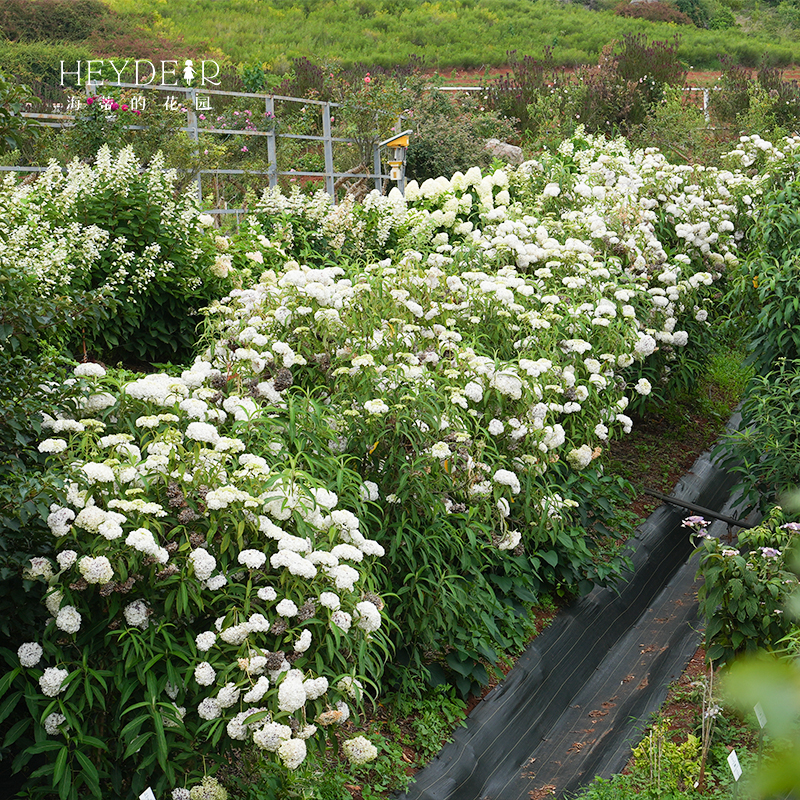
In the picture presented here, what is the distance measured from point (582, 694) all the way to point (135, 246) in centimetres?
375

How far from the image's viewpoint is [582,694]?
4.41 metres

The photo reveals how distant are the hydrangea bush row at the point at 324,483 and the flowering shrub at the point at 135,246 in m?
0.25

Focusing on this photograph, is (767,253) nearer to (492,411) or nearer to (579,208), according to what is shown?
(579,208)

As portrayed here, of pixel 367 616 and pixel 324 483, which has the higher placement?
pixel 324 483

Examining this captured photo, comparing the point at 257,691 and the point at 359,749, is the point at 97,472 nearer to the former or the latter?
the point at 257,691

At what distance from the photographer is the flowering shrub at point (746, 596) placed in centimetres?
353

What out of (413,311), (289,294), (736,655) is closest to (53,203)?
(289,294)

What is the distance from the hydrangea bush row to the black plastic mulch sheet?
25cm

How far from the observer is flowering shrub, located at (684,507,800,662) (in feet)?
11.6

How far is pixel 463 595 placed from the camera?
11.9 ft

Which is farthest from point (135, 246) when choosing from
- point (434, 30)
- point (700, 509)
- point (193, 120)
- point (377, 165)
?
point (434, 30)

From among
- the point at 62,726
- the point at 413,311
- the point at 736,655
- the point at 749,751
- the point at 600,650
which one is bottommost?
the point at 600,650

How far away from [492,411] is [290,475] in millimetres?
1569

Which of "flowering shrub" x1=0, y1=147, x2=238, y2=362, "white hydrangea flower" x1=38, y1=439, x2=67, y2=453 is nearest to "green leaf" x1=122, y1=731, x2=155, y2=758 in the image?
"white hydrangea flower" x1=38, y1=439, x2=67, y2=453
